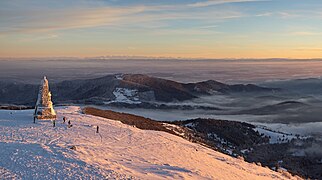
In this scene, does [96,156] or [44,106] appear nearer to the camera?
[96,156]

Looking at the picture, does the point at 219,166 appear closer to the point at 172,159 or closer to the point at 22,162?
the point at 172,159

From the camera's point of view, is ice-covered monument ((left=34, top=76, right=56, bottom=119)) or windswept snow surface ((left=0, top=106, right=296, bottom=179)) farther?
ice-covered monument ((left=34, top=76, right=56, bottom=119))

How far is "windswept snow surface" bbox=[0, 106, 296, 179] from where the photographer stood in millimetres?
20500

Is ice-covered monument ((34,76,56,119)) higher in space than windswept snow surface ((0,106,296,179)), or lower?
higher

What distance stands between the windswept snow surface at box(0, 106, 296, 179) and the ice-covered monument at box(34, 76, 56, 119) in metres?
1.27

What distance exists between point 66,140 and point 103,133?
640 centimetres

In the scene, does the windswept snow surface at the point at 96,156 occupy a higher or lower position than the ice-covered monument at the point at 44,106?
lower

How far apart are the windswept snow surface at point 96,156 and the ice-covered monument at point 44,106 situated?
127cm

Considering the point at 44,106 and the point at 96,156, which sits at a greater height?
the point at 44,106

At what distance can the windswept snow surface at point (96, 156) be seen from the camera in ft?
67.3

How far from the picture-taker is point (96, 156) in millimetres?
24578

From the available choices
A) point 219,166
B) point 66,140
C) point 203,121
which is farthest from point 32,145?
point 203,121

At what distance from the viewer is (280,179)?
29.9 meters

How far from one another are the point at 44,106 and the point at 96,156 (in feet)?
62.4
